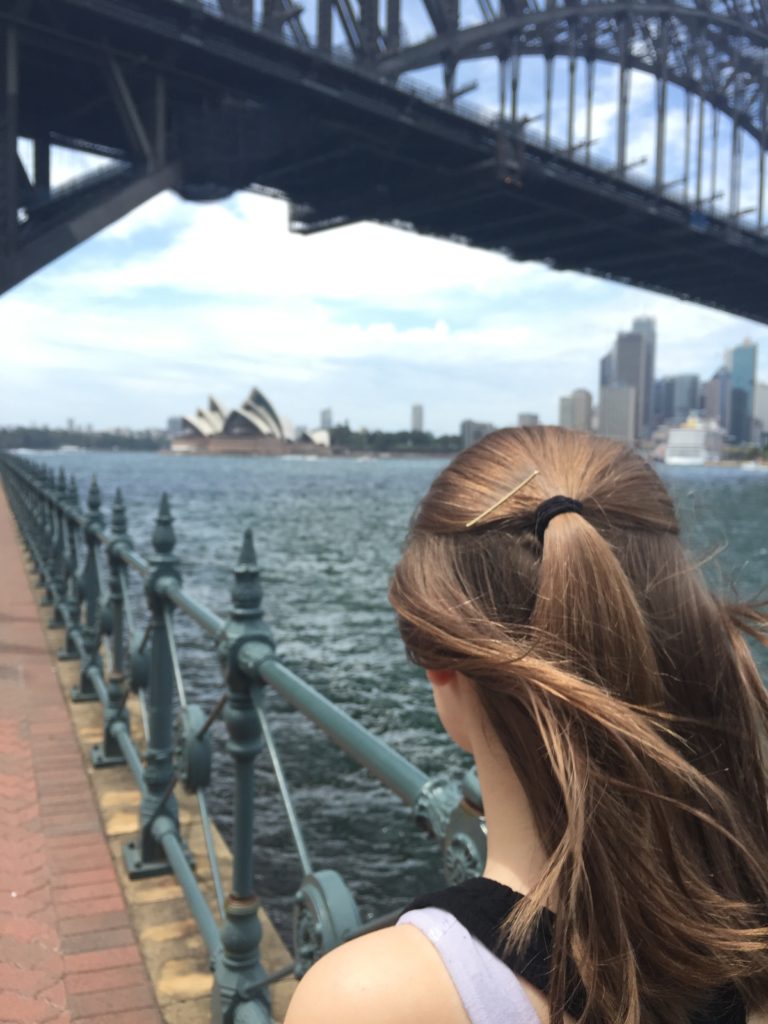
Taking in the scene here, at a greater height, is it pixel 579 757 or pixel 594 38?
pixel 594 38

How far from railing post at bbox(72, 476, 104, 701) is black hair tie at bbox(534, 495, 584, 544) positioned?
12.9ft

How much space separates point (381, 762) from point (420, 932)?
546mm

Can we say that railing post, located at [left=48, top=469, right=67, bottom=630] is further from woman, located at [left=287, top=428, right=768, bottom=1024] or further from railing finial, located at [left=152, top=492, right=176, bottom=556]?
woman, located at [left=287, top=428, right=768, bottom=1024]

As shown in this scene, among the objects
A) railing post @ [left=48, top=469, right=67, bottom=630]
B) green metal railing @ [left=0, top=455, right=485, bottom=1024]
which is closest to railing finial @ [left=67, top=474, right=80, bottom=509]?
railing post @ [left=48, top=469, right=67, bottom=630]

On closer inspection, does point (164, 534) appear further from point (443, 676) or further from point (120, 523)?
point (443, 676)

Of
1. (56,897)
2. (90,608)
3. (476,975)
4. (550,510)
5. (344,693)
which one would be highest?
(550,510)

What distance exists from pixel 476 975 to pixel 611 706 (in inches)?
10.2

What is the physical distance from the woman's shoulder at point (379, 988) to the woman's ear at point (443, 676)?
11.0 inches

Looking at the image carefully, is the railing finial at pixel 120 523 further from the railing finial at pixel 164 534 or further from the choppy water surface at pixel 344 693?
the choppy water surface at pixel 344 693

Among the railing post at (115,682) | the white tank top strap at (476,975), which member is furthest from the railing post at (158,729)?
the white tank top strap at (476,975)

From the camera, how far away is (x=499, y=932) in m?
0.76

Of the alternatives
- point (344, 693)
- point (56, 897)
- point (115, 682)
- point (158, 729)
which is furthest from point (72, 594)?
point (344, 693)

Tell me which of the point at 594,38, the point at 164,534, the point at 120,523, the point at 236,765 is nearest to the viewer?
the point at 236,765

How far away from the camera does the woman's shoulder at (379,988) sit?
0.69 m
